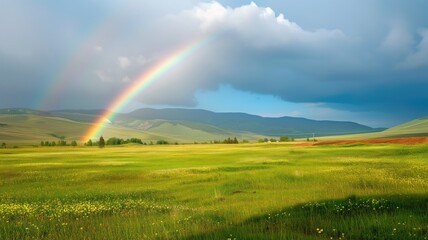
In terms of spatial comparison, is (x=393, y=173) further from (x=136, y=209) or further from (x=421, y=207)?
(x=136, y=209)

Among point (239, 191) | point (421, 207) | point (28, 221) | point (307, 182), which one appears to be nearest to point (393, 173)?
point (307, 182)

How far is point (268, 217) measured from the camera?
50.6 ft

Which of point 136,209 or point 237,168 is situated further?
point 237,168

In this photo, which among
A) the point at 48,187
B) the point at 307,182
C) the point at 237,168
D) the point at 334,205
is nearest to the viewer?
the point at 334,205

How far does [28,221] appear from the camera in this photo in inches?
686

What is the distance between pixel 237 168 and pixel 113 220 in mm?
28715

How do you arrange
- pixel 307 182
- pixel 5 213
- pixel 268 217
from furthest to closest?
pixel 307 182
pixel 5 213
pixel 268 217

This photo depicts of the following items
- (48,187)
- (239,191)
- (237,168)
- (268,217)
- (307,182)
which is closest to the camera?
(268,217)

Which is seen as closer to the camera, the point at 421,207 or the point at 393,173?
the point at 421,207

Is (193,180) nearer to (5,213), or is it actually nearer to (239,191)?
(239,191)

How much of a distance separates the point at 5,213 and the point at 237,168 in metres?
28.7

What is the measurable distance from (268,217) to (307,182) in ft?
48.5

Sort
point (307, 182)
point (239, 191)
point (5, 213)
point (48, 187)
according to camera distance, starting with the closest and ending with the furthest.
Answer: point (5, 213) → point (239, 191) → point (307, 182) → point (48, 187)

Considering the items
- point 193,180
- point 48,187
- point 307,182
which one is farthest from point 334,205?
point 48,187
